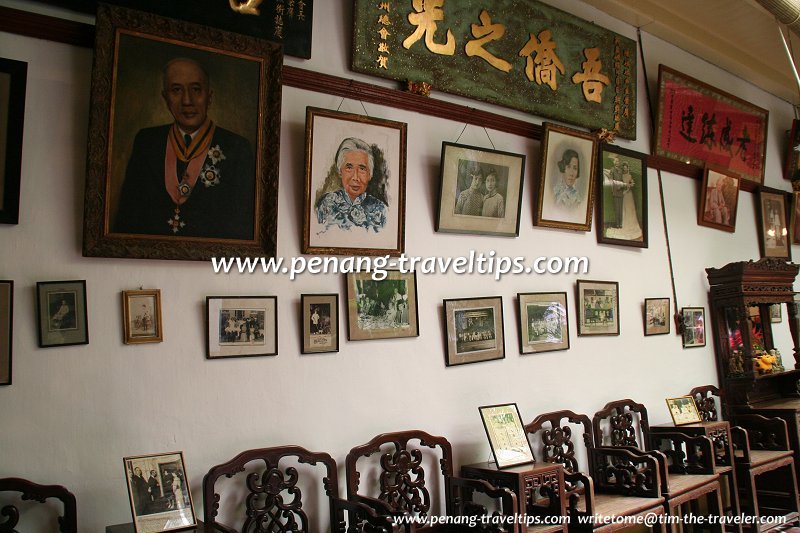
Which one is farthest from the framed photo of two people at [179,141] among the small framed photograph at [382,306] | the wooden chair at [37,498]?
the wooden chair at [37,498]

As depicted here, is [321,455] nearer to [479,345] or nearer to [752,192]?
[479,345]

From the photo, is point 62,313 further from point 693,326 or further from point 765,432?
point 765,432

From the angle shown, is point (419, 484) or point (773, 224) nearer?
point (419, 484)

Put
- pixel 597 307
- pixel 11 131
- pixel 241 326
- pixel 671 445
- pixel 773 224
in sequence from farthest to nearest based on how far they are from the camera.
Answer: pixel 773 224 < pixel 671 445 < pixel 597 307 < pixel 241 326 < pixel 11 131

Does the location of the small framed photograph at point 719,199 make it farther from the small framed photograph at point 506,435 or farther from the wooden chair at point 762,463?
the small framed photograph at point 506,435

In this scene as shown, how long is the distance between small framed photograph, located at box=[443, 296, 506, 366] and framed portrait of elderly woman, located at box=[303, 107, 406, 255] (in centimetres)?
55

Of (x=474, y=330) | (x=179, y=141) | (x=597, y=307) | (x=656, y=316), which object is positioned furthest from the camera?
(x=656, y=316)

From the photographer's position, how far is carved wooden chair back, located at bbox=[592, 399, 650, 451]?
4.55m

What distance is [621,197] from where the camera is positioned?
16.4ft

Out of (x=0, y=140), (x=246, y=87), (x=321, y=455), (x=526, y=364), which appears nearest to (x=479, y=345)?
(x=526, y=364)

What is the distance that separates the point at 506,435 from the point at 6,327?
99.6 inches

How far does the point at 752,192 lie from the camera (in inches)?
265

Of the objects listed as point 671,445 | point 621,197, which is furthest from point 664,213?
point 671,445

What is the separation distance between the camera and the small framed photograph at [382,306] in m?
3.47
